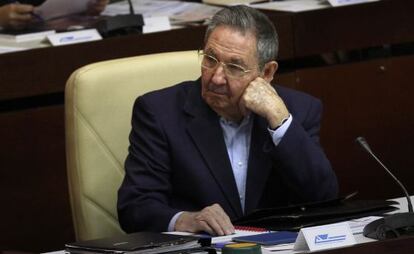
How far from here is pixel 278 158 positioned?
368cm

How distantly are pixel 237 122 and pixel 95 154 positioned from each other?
17.5 inches

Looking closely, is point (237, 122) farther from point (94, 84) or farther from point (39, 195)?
point (39, 195)

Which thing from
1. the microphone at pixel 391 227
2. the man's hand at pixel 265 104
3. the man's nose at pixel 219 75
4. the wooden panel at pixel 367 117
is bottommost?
the wooden panel at pixel 367 117

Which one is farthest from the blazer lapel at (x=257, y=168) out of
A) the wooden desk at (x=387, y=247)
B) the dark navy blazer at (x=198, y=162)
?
the wooden desk at (x=387, y=247)

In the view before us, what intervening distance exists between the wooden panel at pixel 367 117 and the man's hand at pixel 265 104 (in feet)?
5.44

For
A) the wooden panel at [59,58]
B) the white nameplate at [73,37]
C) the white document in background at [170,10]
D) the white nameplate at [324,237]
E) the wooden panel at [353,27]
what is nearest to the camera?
the white nameplate at [324,237]

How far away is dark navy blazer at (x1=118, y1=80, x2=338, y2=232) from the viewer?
3.67 metres

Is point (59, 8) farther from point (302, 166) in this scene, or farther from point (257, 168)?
point (302, 166)

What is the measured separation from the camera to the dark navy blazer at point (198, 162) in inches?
144

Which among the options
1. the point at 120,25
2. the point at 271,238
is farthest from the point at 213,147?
the point at 120,25

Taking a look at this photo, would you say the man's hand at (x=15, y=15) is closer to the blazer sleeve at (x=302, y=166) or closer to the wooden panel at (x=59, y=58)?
the wooden panel at (x=59, y=58)

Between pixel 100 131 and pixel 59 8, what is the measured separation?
184 cm

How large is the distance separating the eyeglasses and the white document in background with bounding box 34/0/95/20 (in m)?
1.94

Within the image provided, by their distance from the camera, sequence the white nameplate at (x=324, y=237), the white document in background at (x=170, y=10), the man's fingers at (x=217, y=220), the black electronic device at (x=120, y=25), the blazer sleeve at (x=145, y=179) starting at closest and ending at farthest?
the white nameplate at (x=324, y=237) → the man's fingers at (x=217, y=220) → the blazer sleeve at (x=145, y=179) → the black electronic device at (x=120, y=25) → the white document in background at (x=170, y=10)
